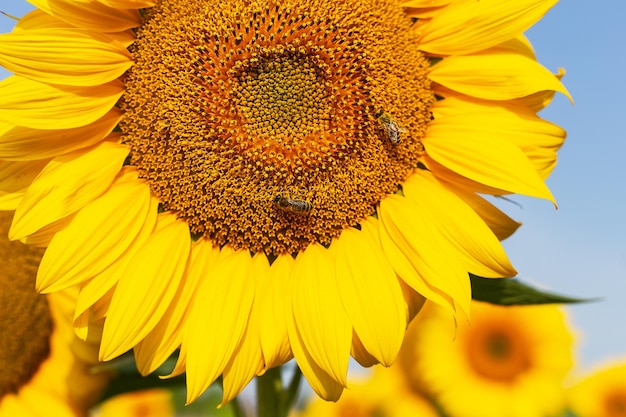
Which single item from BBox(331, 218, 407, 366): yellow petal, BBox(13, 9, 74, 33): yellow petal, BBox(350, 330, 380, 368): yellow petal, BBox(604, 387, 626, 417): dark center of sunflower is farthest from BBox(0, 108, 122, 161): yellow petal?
BBox(604, 387, 626, 417): dark center of sunflower

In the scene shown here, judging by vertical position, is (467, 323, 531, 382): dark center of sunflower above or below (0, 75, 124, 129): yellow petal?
below

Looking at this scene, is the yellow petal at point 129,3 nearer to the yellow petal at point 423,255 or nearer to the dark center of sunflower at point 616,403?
the yellow petal at point 423,255

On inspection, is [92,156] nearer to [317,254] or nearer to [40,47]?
[40,47]

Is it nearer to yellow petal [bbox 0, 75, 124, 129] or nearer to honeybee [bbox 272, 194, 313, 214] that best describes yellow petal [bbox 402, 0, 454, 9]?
honeybee [bbox 272, 194, 313, 214]

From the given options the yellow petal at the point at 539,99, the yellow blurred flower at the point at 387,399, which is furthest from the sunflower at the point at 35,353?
the yellow petal at the point at 539,99

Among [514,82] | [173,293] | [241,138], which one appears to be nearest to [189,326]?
[173,293]

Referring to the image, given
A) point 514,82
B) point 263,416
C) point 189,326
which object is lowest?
point 263,416

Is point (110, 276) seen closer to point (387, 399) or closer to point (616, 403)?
point (387, 399)
